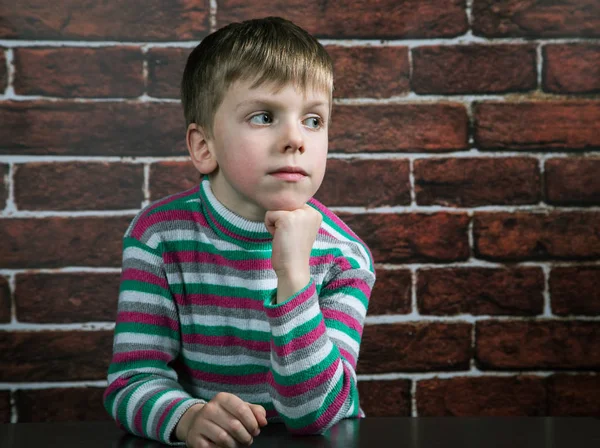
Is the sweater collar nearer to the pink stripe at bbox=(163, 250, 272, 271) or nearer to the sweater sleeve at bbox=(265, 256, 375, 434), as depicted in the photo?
the pink stripe at bbox=(163, 250, 272, 271)

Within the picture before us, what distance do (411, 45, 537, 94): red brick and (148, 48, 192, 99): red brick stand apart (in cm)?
42

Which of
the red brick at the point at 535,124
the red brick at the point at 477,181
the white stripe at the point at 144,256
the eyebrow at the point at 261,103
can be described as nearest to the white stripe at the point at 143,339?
the white stripe at the point at 144,256

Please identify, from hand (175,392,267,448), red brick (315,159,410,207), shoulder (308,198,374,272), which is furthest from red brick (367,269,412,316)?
hand (175,392,267,448)

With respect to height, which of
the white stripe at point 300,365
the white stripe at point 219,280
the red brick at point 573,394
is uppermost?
the white stripe at point 219,280

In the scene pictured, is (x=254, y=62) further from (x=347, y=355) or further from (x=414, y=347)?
(x=414, y=347)

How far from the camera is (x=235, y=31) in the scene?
900mm

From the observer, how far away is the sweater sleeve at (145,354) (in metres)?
0.73

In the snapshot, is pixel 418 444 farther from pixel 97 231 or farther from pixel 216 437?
pixel 97 231

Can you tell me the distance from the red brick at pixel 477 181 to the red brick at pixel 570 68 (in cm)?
15

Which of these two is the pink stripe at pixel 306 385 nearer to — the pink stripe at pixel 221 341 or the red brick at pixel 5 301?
the pink stripe at pixel 221 341

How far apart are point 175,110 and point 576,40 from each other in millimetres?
745

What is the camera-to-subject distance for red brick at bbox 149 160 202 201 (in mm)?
1173

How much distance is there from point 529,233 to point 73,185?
831mm

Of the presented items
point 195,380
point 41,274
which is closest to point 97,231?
point 41,274
